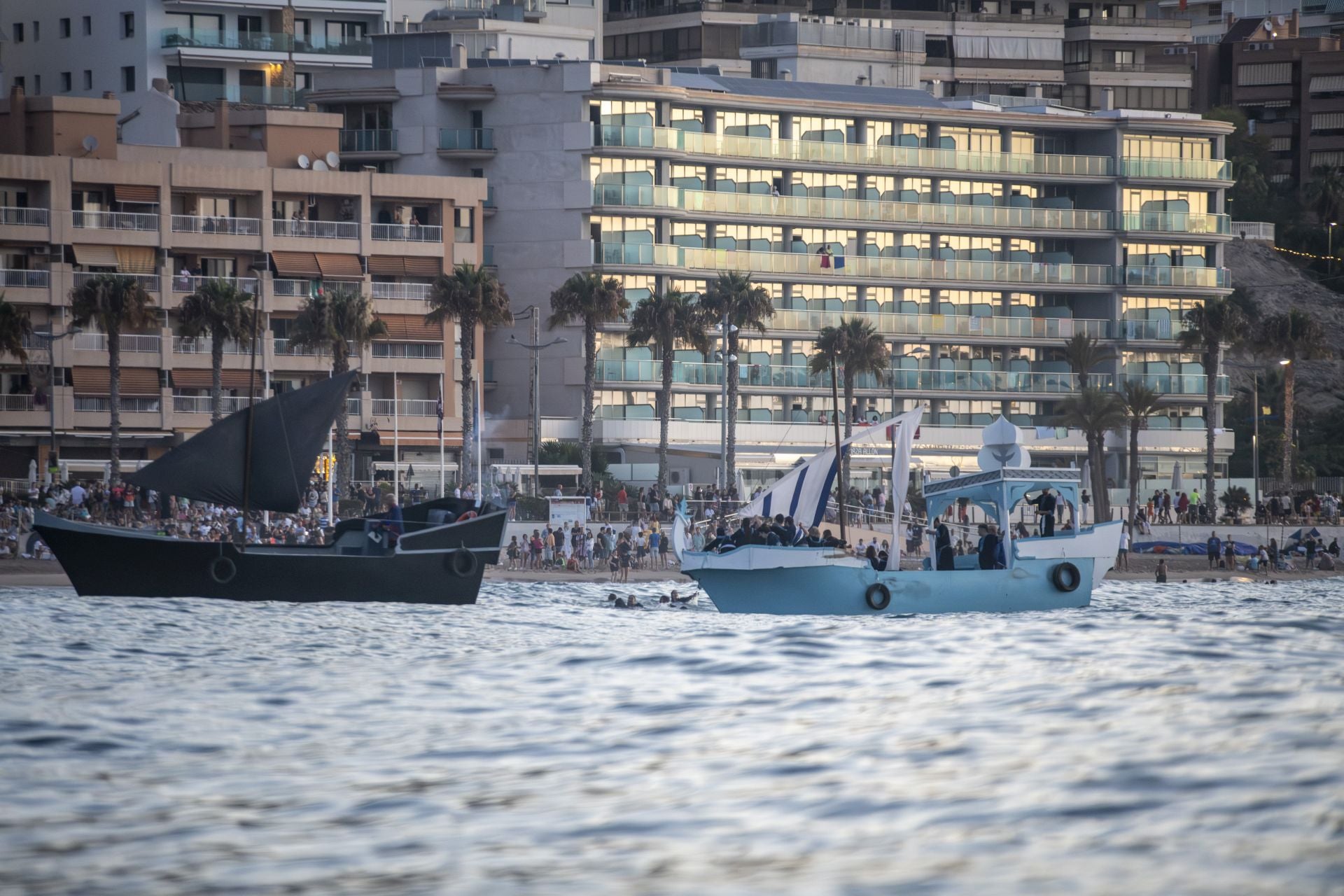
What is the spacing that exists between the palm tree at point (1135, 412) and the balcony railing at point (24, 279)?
157 ft

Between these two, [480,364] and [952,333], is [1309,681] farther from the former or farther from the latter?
[952,333]

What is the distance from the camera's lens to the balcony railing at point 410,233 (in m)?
92.8

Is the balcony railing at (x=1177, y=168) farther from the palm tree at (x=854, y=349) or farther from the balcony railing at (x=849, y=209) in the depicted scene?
the palm tree at (x=854, y=349)

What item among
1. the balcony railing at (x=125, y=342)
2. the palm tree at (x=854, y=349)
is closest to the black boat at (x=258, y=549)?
the balcony railing at (x=125, y=342)

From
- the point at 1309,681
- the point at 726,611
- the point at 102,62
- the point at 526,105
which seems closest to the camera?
the point at 1309,681

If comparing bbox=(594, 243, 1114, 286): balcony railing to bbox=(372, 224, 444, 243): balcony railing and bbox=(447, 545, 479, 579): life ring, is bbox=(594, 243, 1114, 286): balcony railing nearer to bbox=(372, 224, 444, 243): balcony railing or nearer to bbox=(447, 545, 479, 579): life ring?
bbox=(372, 224, 444, 243): balcony railing

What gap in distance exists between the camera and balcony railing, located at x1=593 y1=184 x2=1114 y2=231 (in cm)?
9944

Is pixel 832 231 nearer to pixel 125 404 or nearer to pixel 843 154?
pixel 843 154

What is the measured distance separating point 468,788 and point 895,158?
9078 centimetres

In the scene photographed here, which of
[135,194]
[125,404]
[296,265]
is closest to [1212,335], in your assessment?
[296,265]

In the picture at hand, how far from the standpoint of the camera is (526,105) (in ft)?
328

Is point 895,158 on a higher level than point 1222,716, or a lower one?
higher

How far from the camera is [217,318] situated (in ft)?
260

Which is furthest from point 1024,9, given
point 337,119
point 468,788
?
point 468,788
